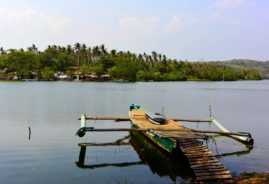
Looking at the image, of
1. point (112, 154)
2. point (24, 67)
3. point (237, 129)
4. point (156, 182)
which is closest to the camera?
point (156, 182)

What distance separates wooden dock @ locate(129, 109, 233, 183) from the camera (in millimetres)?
23094

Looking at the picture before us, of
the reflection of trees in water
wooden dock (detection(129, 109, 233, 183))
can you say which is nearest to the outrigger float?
wooden dock (detection(129, 109, 233, 183))

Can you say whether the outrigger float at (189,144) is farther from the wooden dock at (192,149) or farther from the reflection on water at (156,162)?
the reflection on water at (156,162)

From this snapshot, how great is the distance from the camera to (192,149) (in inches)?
1070

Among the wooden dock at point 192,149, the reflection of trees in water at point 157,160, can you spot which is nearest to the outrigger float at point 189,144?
the wooden dock at point 192,149

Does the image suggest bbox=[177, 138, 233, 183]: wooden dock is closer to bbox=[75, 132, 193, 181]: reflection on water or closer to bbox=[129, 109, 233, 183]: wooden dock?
bbox=[129, 109, 233, 183]: wooden dock

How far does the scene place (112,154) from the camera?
3166 cm

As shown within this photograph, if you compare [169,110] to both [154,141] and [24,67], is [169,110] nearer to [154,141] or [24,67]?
[154,141]

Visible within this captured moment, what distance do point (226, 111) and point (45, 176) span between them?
46645 mm

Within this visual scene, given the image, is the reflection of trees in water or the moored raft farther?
the moored raft

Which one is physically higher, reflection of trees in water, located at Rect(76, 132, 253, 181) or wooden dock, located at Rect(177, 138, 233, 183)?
wooden dock, located at Rect(177, 138, 233, 183)

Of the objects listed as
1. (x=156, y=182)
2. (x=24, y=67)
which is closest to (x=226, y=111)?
(x=156, y=182)

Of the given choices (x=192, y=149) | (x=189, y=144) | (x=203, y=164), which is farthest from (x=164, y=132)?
(x=203, y=164)

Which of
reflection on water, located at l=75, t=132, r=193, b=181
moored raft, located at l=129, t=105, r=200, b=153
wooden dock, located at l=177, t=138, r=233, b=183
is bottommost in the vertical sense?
reflection on water, located at l=75, t=132, r=193, b=181
